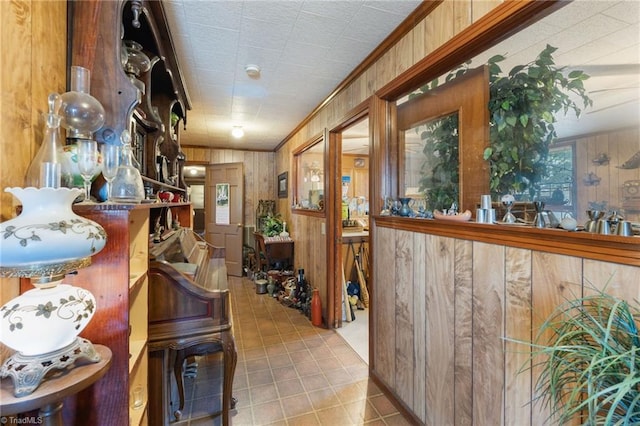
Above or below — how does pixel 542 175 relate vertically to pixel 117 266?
above

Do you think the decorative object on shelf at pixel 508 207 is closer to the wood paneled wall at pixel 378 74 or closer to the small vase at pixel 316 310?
the wood paneled wall at pixel 378 74

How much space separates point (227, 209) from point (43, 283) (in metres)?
4.65

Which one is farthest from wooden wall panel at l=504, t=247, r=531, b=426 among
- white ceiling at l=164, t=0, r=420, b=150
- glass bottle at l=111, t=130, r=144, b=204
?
glass bottle at l=111, t=130, r=144, b=204

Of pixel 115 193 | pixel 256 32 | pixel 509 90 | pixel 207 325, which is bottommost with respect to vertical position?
pixel 207 325

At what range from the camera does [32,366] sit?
70cm

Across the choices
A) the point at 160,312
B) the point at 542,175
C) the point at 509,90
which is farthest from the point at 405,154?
the point at 160,312

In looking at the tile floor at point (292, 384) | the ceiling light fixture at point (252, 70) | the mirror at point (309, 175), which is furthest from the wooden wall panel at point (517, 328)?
the mirror at point (309, 175)

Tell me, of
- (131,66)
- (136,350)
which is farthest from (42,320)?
(131,66)

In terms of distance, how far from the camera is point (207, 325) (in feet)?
4.98

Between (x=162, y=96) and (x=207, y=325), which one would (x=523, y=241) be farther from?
(x=162, y=96)

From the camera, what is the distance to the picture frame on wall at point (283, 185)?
16.0ft

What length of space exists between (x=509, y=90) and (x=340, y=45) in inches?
45.5

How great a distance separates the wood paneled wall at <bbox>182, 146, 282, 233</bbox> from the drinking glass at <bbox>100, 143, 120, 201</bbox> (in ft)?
14.8

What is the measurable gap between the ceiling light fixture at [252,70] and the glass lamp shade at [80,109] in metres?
1.32
